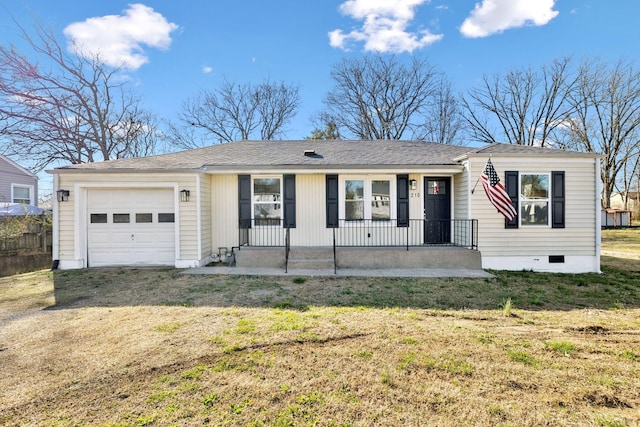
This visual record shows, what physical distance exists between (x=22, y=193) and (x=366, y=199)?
18369mm

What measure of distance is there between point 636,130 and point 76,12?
3543 centimetres

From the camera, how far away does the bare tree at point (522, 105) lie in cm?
2423

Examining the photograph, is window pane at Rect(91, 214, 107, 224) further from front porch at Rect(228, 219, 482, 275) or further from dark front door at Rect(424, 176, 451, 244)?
dark front door at Rect(424, 176, 451, 244)

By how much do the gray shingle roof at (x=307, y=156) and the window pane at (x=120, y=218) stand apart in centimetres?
125

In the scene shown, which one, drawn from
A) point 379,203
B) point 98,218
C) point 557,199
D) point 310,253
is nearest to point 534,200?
point 557,199

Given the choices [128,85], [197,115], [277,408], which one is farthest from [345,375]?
[197,115]

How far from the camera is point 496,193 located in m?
7.32

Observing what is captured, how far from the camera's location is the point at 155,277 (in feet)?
23.4

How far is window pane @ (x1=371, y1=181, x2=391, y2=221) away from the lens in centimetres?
905

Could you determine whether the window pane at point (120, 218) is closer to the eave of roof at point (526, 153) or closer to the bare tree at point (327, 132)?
the eave of roof at point (526, 153)

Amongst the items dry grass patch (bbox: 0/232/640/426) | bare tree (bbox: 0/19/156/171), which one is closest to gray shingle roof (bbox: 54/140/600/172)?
dry grass patch (bbox: 0/232/640/426)

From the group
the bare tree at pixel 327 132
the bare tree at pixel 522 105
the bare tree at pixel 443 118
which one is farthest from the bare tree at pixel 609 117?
the bare tree at pixel 327 132

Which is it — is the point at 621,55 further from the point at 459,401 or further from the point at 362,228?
the point at 459,401

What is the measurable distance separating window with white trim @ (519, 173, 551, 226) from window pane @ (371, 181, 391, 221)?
3428 mm
